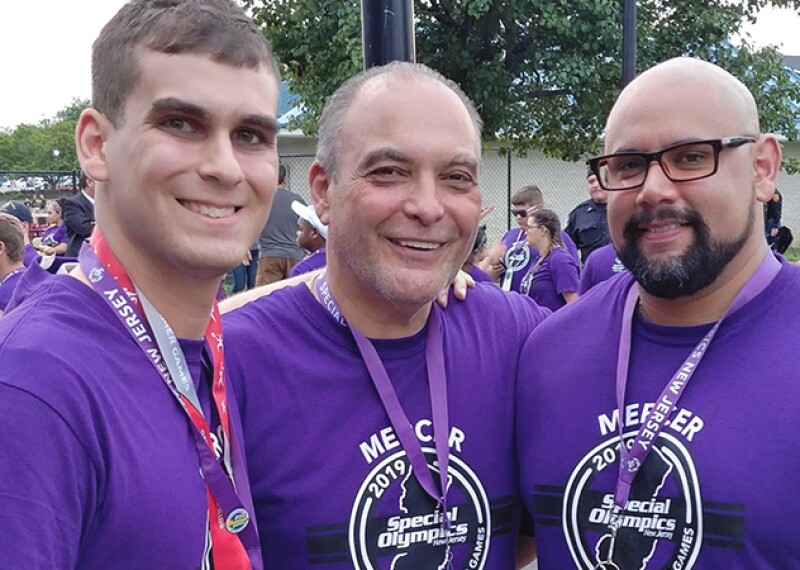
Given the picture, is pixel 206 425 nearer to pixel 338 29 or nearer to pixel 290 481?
pixel 290 481

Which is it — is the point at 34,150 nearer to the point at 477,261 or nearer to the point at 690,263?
the point at 477,261

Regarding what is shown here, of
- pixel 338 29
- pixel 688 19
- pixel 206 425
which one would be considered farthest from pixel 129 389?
pixel 688 19

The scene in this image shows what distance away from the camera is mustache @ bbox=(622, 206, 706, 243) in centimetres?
213

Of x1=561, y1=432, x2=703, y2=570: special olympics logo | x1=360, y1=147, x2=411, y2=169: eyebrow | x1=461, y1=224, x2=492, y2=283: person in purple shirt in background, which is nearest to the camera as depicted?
x1=561, y1=432, x2=703, y2=570: special olympics logo

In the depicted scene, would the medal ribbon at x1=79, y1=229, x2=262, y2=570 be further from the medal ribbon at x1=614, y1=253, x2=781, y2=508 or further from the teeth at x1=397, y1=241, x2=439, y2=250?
→ the medal ribbon at x1=614, y1=253, x2=781, y2=508

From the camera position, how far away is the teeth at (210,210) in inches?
69.4

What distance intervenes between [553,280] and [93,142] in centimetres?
592

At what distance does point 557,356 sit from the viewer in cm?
232

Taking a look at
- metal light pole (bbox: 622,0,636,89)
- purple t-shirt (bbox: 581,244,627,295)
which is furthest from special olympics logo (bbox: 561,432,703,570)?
metal light pole (bbox: 622,0,636,89)

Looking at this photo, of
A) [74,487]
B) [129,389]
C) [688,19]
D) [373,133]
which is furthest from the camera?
[688,19]

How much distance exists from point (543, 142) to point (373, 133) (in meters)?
9.75

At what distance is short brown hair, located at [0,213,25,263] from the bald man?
6.34 metres

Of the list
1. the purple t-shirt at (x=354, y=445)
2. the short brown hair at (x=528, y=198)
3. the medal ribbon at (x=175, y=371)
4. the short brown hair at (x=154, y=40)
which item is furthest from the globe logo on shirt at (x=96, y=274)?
the short brown hair at (x=528, y=198)

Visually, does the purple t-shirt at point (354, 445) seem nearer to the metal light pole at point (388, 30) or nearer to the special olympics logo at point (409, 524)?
the special olympics logo at point (409, 524)
